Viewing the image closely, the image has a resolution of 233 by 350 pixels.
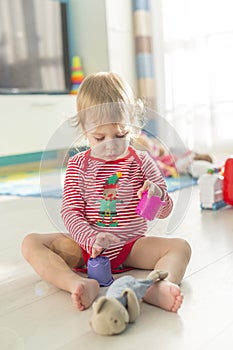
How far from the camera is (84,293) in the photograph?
2.61ft

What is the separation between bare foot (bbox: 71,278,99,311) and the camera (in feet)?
2.58

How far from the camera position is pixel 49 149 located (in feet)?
2.92

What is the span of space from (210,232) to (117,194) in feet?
1.57

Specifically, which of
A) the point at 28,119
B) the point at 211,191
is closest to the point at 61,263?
the point at 211,191

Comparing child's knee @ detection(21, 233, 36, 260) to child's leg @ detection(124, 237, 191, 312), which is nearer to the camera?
child's leg @ detection(124, 237, 191, 312)

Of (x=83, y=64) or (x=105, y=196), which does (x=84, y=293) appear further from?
(x=83, y=64)

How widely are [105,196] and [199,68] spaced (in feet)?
7.44

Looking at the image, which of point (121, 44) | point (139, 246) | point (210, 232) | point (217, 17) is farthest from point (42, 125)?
point (139, 246)

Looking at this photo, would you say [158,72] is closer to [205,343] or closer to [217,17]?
[217,17]

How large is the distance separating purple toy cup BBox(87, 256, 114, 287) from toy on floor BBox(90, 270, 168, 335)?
0.11 m

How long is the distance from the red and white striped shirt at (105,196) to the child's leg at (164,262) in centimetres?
5

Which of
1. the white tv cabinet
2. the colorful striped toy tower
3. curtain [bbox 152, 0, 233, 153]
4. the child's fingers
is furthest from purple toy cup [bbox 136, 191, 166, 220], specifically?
the colorful striped toy tower

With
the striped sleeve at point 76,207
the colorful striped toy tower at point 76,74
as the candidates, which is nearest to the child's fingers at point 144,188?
the striped sleeve at point 76,207

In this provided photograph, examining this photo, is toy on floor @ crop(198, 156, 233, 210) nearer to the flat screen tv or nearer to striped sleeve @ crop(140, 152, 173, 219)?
striped sleeve @ crop(140, 152, 173, 219)
